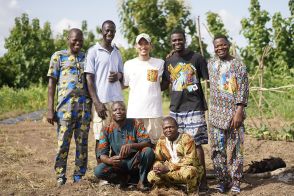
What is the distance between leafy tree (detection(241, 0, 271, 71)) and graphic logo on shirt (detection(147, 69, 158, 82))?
1074 centimetres

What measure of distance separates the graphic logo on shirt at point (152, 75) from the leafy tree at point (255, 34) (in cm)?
1074

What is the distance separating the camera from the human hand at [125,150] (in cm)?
459

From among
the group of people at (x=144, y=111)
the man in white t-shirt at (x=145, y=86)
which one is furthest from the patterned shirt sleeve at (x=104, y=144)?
the man in white t-shirt at (x=145, y=86)

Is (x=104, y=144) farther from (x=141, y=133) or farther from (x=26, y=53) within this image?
(x=26, y=53)

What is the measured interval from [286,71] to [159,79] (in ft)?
34.4

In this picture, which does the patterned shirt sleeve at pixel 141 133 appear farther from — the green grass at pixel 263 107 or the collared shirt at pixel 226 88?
the green grass at pixel 263 107

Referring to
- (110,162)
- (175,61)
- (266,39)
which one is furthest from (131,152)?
(266,39)

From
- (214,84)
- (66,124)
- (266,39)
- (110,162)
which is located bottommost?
(110,162)

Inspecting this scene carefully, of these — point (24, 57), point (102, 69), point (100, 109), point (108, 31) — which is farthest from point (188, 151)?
point (24, 57)

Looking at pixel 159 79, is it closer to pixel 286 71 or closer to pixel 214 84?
pixel 214 84

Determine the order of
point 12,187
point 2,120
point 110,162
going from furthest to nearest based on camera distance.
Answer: point 2,120, point 12,187, point 110,162

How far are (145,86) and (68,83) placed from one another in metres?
0.85

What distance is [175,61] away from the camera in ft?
15.7

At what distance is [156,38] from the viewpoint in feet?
60.4
